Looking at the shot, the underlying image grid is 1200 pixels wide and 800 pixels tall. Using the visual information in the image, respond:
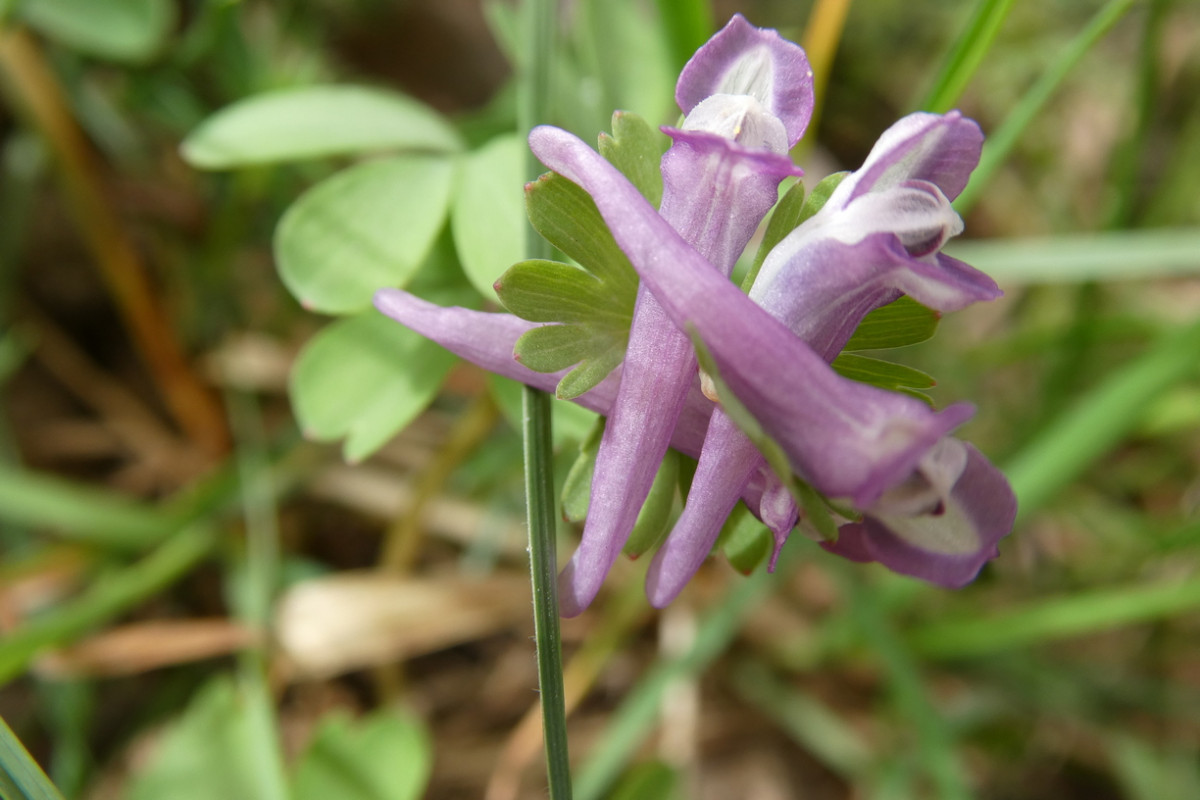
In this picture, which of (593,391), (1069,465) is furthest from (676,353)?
(1069,465)

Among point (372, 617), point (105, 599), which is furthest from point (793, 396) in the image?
point (105, 599)

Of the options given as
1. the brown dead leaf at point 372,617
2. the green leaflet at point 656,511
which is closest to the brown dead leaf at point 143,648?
the brown dead leaf at point 372,617

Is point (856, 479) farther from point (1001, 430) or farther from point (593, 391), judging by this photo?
point (1001, 430)

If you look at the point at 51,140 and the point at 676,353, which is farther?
the point at 51,140

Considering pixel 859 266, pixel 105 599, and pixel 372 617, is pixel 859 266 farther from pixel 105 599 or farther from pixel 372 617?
pixel 105 599

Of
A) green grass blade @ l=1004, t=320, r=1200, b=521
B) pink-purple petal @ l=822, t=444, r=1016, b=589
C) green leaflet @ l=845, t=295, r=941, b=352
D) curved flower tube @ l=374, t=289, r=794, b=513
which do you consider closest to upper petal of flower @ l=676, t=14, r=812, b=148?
green leaflet @ l=845, t=295, r=941, b=352

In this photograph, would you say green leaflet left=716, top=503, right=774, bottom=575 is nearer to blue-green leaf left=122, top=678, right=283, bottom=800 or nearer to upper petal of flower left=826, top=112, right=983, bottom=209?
upper petal of flower left=826, top=112, right=983, bottom=209
